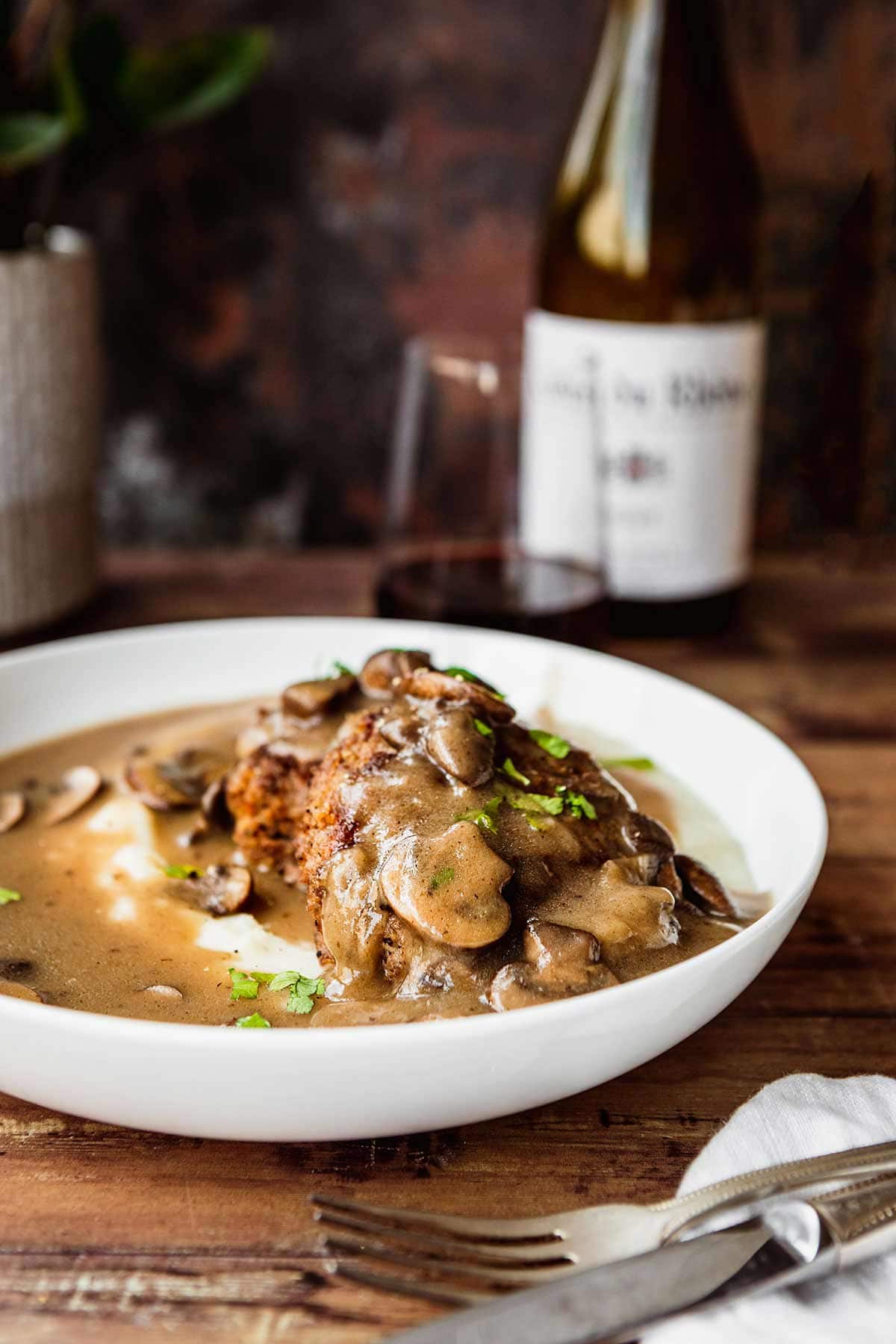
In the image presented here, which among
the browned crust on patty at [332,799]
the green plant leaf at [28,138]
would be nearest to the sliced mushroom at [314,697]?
the browned crust on patty at [332,799]

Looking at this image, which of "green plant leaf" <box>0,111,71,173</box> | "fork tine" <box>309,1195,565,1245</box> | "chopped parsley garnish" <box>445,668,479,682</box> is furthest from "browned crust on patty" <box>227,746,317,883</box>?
"green plant leaf" <box>0,111,71,173</box>

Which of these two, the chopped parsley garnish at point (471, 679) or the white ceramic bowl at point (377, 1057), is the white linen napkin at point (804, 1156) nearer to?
the white ceramic bowl at point (377, 1057)

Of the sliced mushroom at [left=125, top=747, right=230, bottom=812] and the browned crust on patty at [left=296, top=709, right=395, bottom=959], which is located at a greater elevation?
the browned crust on patty at [left=296, top=709, right=395, bottom=959]

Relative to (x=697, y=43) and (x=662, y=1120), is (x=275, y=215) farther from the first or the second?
(x=662, y=1120)

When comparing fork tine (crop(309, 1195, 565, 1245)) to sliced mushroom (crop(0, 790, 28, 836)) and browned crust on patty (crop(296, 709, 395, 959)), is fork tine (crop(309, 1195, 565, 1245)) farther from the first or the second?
sliced mushroom (crop(0, 790, 28, 836))

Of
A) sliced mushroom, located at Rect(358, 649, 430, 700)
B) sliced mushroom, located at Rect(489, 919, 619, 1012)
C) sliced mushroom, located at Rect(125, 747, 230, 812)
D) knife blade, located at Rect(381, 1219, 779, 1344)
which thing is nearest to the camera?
knife blade, located at Rect(381, 1219, 779, 1344)

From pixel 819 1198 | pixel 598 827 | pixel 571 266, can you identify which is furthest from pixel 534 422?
pixel 819 1198
